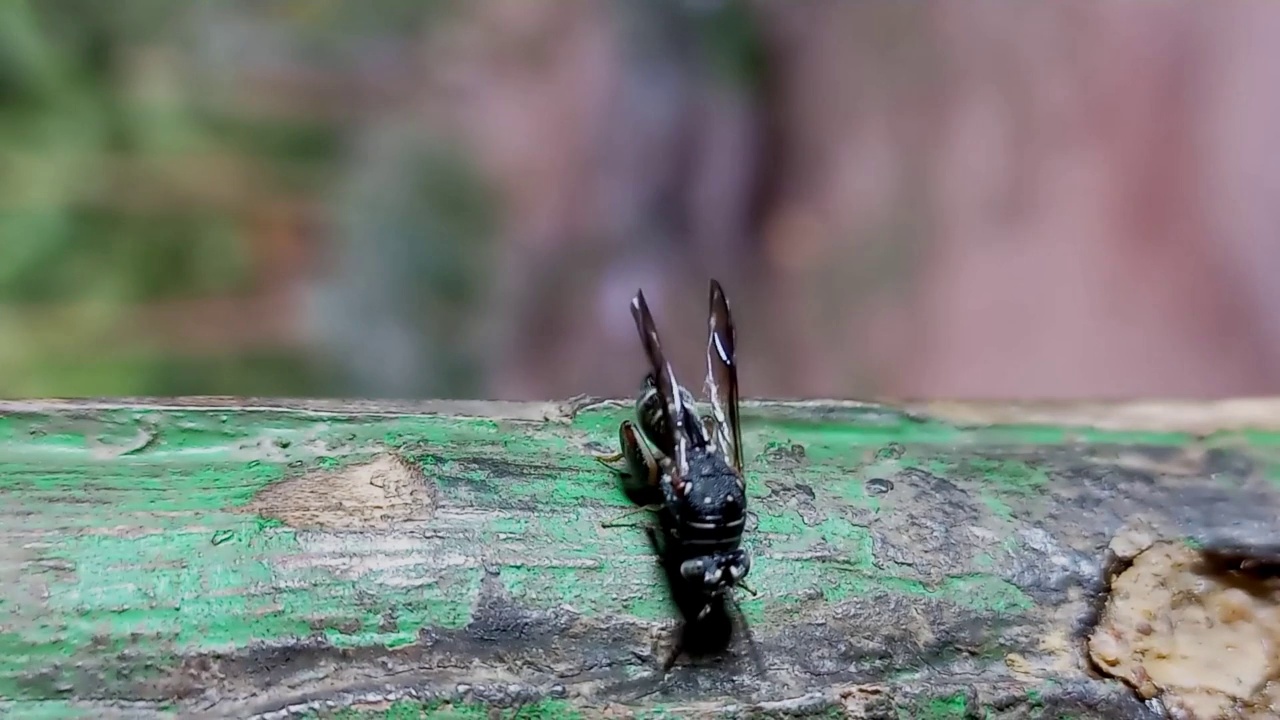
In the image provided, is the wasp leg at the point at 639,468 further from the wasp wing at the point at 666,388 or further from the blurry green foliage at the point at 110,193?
the blurry green foliage at the point at 110,193

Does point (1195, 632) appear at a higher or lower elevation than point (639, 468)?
lower

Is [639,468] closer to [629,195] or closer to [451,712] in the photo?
[451,712]

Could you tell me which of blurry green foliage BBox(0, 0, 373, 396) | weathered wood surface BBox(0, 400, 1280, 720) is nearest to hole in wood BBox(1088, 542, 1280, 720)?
weathered wood surface BBox(0, 400, 1280, 720)

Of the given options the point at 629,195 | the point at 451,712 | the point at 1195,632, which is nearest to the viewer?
the point at 451,712

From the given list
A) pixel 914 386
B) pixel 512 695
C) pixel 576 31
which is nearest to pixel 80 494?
pixel 512 695

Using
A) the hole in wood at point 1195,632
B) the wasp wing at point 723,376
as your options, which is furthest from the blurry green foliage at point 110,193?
the hole in wood at point 1195,632

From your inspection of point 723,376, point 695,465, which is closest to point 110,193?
point 723,376
